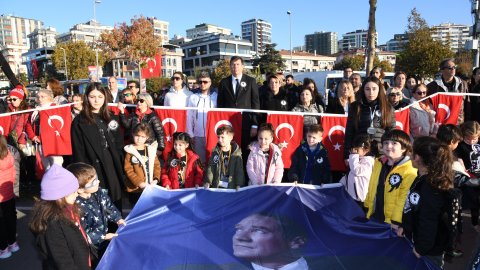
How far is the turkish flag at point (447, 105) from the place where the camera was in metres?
6.18

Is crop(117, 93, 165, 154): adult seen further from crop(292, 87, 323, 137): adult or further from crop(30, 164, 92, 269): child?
crop(30, 164, 92, 269): child

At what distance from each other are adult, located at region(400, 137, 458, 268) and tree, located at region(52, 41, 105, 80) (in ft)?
218

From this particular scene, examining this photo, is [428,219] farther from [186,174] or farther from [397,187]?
[186,174]

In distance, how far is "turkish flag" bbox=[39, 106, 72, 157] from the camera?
19.9ft

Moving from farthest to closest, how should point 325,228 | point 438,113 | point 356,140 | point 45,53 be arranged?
point 45,53 → point 438,113 → point 356,140 → point 325,228

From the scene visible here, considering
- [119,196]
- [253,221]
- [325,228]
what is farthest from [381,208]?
[119,196]

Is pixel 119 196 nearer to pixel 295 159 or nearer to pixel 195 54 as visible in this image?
pixel 295 159

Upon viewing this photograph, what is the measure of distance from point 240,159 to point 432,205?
2.73 m

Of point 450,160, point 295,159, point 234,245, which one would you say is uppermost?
point 450,160

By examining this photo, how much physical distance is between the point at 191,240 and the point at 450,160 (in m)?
2.24

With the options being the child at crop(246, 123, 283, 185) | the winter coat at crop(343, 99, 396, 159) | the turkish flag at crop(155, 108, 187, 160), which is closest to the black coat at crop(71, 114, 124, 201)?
the child at crop(246, 123, 283, 185)

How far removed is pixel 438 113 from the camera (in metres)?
6.21

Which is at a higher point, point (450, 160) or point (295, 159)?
point (450, 160)

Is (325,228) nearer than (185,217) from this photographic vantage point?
Yes
